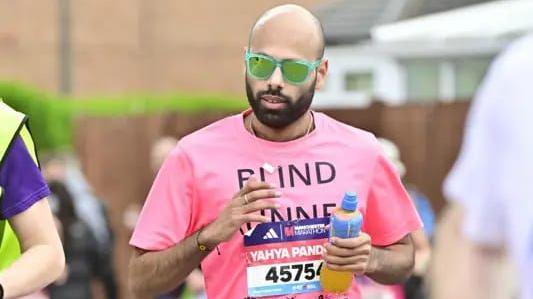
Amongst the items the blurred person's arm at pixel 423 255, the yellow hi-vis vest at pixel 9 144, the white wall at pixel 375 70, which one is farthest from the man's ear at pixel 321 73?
the white wall at pixel 375 70

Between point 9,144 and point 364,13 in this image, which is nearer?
point 9,144

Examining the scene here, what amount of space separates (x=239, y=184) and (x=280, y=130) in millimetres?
221

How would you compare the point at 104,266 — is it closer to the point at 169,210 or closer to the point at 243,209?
the point at 169,210

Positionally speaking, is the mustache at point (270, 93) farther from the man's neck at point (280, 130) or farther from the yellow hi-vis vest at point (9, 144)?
the yellow hi-vis vest at point (9, 144)

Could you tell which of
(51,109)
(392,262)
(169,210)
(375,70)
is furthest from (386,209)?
(375,70)

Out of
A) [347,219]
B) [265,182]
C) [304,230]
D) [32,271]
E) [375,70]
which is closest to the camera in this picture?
[32,271]

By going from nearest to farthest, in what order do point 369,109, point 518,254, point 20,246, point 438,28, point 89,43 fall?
point 518,254 < point 20,246 < point 438,28 < point 369,109 < point 89,43

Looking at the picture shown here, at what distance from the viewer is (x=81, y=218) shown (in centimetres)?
1135

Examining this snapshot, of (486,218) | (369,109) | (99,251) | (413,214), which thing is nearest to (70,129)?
(369,109)

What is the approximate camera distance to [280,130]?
500 cm

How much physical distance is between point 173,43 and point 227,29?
144 centimetres

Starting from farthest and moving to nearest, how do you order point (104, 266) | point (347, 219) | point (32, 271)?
point (104, 266) < point (347, 219) < point (32, 271)

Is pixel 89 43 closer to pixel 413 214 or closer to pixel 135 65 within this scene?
pixel 135 65

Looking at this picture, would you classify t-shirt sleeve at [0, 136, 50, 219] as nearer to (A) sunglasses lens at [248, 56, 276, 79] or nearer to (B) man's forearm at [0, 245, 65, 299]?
(B) man's forearm at [0, 245, 65, 299]
